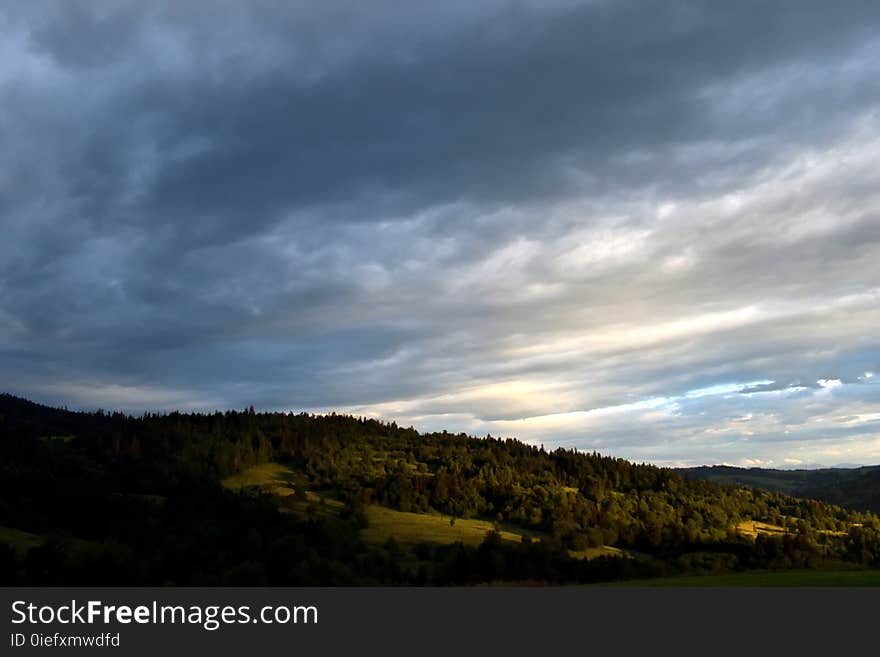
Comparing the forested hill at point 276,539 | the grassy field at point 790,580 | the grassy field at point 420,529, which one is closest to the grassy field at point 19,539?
the forested hill at point 276,539

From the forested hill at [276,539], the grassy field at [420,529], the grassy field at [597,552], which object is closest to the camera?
the forested hill at [276,539]

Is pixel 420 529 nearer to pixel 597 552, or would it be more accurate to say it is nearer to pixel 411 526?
pixel 411 526

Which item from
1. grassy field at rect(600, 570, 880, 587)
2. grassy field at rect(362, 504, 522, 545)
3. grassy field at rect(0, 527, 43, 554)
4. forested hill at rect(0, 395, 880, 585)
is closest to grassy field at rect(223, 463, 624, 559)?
grassy field at rect(362, 504, 522, 545)

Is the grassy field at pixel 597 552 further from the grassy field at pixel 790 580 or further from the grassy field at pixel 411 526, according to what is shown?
the grassy field at pixel 790 580

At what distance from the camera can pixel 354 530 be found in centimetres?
14400

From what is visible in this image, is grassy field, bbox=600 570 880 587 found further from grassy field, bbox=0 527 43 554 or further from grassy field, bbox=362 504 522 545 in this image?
grassy field, bbox=362 504 522 545

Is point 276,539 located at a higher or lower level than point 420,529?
higher

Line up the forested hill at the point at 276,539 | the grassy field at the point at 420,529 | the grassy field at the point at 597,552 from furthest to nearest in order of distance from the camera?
1. the grassy field at the point at 597,552
2. the grassy field at the point at 420,529
3. the forested hill at the point at 276,539

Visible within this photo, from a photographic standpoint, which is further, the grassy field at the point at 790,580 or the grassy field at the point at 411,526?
the grassy field at the point at 411,526

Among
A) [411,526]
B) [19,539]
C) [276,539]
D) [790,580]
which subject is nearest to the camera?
[790,580]

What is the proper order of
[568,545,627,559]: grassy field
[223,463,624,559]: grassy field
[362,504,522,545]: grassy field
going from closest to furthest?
[362,504,522,545]: grassy field < [223,463,624,559]: grassy field < [568,545,627,559]: grassy field

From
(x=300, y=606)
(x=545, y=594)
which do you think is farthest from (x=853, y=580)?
(x=300, y=606)

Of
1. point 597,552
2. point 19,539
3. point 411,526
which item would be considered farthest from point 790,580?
point 597,552

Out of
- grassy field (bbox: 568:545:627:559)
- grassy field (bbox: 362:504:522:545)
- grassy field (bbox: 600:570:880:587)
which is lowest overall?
grassy field (bbox: 568:545:627:559)
